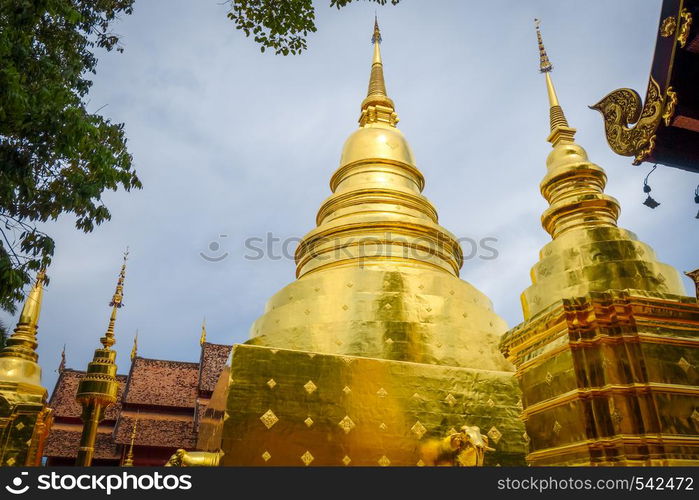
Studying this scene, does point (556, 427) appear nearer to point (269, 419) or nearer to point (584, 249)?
point (584, 249)

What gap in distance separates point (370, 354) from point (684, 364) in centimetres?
Answer: 338

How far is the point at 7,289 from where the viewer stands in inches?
160

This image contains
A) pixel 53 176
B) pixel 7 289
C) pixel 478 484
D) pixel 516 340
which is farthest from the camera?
pixel 53 176

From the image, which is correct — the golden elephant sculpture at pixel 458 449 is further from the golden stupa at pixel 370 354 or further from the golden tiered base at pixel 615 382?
the golden tiered base at pixel 615 382

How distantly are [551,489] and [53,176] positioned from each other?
5.14 metres

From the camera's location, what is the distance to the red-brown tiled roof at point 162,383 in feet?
39.4

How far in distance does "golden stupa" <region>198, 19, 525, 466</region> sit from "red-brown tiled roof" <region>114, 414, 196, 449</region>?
5.81m

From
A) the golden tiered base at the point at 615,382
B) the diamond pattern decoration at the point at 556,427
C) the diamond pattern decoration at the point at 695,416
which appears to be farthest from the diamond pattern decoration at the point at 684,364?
the diamond pattern decoration at the point at 556,427

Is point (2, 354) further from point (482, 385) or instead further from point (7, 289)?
point (482, 385)

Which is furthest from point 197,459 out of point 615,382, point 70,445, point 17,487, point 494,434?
point 70,445

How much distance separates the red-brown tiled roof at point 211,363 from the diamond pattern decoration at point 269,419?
771 centimetres

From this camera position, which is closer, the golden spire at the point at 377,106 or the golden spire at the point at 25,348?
the golden spire at the point at 25,348

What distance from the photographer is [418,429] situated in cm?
511

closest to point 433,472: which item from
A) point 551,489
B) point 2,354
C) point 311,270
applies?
point 551,489
